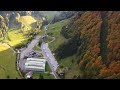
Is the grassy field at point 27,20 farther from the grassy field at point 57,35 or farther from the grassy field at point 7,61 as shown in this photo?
the grassy field at point 7,61

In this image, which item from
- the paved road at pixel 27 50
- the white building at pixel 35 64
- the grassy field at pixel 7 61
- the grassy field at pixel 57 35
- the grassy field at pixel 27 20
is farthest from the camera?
the grassy field at pixel 57 35

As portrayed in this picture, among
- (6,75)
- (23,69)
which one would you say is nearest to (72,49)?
(23,69)

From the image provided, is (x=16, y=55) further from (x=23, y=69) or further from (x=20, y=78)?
(x=20, y=78)

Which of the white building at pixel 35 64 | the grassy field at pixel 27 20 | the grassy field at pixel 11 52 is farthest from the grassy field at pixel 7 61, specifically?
the grassy field at pixel 27 20

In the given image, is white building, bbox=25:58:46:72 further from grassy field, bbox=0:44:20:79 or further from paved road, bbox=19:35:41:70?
grassy field, bbox=0:44:20:79


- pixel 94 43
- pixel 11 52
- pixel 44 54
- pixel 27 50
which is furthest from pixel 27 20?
pixel 94 43

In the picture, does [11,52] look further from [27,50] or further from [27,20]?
[27,20]
